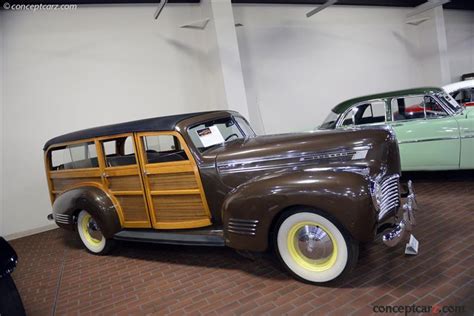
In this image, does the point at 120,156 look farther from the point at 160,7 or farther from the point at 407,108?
the point at 407,108

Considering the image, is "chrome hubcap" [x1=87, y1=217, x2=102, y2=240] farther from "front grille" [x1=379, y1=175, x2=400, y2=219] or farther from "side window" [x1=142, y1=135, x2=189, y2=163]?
"front grille" [x1=379, y1=175, x2=400, y2=219]

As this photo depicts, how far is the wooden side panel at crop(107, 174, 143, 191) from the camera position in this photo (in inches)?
137

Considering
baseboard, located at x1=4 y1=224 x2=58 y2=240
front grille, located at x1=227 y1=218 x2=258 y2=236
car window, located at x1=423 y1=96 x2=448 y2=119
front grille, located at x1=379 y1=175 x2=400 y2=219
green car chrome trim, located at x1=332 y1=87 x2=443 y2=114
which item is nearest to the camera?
front grille, located at x1=379 y1=175 x2=400 y2=219

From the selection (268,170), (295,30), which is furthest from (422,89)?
(295,30)

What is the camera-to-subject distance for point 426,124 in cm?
454

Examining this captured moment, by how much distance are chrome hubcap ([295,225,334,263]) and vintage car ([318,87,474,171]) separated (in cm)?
215

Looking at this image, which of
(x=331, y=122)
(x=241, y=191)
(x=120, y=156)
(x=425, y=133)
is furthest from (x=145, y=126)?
(x=425, y=133)

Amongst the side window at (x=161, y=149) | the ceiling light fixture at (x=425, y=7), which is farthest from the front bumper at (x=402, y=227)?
the ceiling light fixture at (x=425, y=7)

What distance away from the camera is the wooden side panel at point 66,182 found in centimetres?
391

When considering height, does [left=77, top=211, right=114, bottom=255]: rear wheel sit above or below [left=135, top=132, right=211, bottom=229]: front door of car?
below

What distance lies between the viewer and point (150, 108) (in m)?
6.67

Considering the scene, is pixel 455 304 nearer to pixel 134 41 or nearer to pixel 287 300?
pixel 287 300

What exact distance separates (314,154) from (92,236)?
A: 3065 mm

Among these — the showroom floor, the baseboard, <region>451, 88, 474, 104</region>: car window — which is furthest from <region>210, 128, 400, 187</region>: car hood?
<region>451, 88, 474, 104</region>: car window
